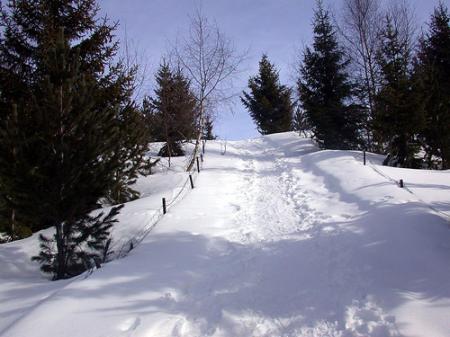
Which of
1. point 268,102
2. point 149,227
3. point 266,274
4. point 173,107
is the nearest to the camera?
point 266,274

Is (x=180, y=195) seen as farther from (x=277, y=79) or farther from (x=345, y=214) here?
(x=277, y=79)

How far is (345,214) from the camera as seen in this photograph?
376 inches

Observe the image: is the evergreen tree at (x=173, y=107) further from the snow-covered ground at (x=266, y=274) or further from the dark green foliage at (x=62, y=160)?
the dark green foliage at (x=62, y=160)

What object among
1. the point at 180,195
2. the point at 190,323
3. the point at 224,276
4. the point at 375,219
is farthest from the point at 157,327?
the point at 180,195

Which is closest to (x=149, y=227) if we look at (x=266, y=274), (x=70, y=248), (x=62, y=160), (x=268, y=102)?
(x=70, y=248)

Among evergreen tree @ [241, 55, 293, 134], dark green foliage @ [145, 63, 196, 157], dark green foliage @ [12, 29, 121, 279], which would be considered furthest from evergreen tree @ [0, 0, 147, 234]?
evergreen tree @ [241, 55, 293, 134]

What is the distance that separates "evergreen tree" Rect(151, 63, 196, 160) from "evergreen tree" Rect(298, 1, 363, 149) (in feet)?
24.6

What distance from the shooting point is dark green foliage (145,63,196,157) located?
21.3 m

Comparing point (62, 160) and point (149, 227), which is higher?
point (62, 160)

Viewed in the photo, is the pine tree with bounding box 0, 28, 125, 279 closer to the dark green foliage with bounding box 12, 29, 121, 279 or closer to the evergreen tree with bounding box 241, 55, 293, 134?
the dark green foliage with bounding box 12, 29, 121, 279

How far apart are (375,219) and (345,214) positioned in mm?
1146

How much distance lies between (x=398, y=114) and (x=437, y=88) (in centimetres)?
302

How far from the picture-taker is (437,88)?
1720 cm

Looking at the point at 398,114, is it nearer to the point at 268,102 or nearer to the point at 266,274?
the point at 266,274
